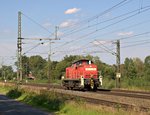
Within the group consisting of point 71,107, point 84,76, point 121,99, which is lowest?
point 71,107

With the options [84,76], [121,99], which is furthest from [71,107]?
[84,76]

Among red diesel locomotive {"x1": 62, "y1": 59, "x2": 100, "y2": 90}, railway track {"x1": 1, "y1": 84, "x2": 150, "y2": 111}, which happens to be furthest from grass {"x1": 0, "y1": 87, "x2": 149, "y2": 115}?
red diesel locomotive {"x1": 62, "y1": 59, "x2": 100, "y2": 90}

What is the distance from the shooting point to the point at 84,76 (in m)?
45.3

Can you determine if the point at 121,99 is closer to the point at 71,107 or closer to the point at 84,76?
the point at 71,107

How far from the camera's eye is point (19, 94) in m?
39.3

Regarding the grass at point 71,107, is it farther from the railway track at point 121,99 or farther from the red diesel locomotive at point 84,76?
the red diesel locomotive at point 84,76

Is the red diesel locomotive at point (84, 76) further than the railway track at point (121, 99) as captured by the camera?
Yes

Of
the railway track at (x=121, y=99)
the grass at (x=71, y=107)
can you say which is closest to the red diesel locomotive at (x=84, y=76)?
the railway track at (x=121, y=99)

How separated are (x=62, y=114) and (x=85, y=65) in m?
26.1

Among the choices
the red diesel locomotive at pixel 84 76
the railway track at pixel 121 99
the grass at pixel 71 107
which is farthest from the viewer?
the red diesel locomotive at pixel 84 76

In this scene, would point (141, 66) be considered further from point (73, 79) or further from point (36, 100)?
point (36, 100)

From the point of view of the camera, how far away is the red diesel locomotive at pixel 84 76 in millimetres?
44938

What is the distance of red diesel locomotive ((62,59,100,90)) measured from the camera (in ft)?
147

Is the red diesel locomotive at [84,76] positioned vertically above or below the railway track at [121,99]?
above
